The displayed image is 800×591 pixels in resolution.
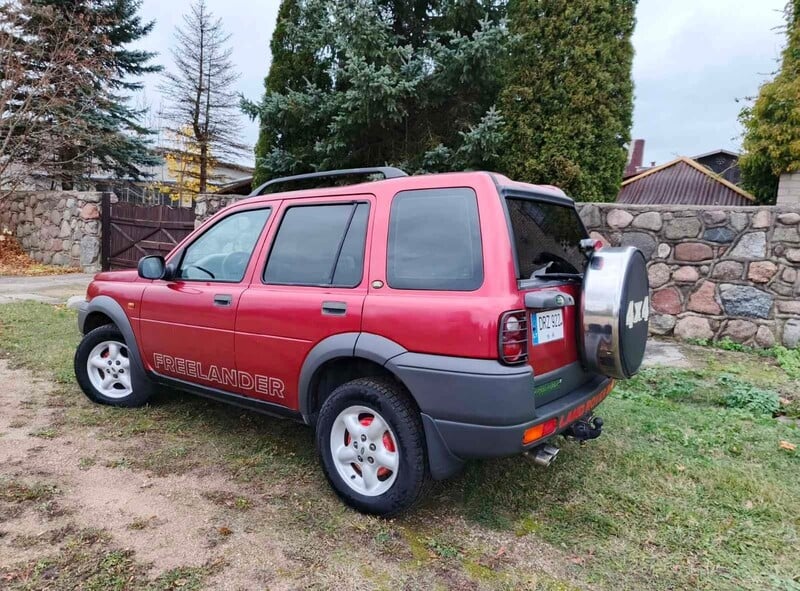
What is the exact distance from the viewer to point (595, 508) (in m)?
2.95

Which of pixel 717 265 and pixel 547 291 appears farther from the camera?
pixel 717 265

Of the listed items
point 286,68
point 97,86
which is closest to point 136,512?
point 286,68

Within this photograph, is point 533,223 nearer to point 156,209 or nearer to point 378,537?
point 378,537

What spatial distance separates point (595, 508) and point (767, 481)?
1.12 m

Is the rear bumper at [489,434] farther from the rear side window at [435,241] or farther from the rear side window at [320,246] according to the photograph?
the rear side window at [320,246]

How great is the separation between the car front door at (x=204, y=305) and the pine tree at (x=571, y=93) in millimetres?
6104

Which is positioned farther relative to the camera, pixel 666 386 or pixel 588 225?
pixel 588 225

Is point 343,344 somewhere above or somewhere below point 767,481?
above

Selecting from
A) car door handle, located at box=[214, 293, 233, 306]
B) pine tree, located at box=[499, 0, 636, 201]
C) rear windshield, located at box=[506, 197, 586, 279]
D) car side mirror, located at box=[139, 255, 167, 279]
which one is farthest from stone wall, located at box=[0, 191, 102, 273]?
rear windshield, located at box=[506, 197, 586, 279]

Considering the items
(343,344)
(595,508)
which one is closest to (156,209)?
(343,344)

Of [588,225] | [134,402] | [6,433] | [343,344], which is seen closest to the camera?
[343,344]

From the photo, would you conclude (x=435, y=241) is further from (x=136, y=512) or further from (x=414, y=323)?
(x=136, y=512)

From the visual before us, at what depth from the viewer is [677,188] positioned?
80.4 ft

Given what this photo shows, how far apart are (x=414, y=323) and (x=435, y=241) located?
16.4 inches
